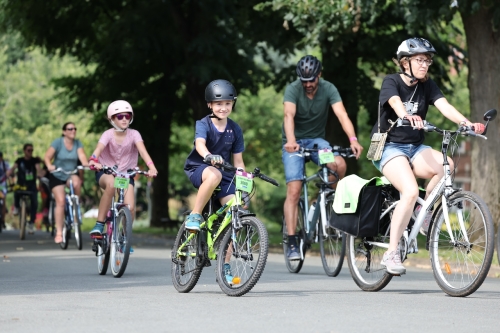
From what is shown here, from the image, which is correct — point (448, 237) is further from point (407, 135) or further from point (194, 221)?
point (194, 221)

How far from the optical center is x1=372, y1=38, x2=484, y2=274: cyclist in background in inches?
360

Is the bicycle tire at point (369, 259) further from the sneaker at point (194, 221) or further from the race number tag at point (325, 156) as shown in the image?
the race number tag at point (325, 156)

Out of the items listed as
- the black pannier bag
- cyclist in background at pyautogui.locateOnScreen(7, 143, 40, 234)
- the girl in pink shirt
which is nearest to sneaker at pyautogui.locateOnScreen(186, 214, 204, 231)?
the black pannier bag

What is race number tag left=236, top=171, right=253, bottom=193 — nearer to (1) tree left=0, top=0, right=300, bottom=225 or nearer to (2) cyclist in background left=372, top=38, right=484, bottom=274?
(2) cyclist in background left=372, top=38, right=484, bottom=274

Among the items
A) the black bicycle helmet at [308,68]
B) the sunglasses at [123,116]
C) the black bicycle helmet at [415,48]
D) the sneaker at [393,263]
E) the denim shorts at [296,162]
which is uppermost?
the black bicycle helmet at [308,68]

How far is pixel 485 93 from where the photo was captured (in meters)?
17.3

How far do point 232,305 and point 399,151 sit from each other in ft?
6.47

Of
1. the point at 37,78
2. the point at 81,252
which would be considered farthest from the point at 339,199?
the point at 37,78

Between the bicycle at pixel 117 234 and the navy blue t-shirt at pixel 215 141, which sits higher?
the navy blue t-shirt at pixel 215 141

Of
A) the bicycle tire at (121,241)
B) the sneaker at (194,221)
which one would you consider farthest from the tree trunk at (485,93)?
the sneaker at (194,221)

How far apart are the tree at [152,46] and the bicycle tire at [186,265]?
1424 cm

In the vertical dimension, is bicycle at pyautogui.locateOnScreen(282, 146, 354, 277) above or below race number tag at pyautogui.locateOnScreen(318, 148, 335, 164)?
below

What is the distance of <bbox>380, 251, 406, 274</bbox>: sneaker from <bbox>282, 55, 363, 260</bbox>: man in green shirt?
3.05 meters

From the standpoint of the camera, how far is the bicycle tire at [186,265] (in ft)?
31.1
